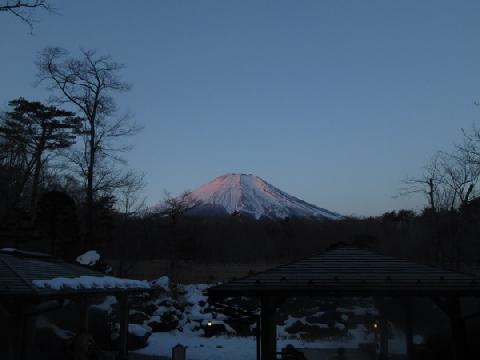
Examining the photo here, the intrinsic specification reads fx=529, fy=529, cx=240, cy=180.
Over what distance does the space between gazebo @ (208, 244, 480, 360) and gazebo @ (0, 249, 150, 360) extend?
3209mm

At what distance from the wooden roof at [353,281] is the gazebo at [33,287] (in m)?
3.23

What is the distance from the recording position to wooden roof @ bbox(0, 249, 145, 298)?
9.52 metres

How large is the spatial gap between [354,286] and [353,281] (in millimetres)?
211

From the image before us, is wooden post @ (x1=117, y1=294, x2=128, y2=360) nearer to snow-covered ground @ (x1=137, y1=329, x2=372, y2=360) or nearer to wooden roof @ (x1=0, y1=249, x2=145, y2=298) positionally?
wooden roof @ (x1=0, y1=249, x2=145, y2=298)

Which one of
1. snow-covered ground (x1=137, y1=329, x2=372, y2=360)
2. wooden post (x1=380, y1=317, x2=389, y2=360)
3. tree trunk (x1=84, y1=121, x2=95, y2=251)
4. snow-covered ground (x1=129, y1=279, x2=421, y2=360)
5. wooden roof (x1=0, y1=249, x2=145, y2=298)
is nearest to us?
wooden roof (x1=0, y1=249, x2=145, y2=298)

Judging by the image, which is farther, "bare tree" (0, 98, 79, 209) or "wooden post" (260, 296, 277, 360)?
"bare tree" (0, 98, 79, 209)

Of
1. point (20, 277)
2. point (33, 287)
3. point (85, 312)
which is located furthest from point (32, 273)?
point (85, 312)

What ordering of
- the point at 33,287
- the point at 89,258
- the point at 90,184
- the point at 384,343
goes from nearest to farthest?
the point at 33,287
the point at 384,343
the point at 89,258
the point at 90,184

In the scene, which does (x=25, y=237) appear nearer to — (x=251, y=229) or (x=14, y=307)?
(x=14, y=307)

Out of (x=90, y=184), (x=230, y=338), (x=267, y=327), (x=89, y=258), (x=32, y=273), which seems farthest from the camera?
(x=90, y=184)

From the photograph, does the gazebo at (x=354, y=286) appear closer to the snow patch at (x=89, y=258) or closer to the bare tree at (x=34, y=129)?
the snow patch at (x=89, y=258)

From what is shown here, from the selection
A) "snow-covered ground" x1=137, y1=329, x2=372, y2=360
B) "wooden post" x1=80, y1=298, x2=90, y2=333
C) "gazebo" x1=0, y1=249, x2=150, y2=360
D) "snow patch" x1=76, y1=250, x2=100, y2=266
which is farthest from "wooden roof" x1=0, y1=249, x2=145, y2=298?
"snow patch" x1=76, y1=250, x2=100, y2=266

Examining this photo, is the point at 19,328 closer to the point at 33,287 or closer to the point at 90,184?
the point at 33,287

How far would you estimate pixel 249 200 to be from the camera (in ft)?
256
